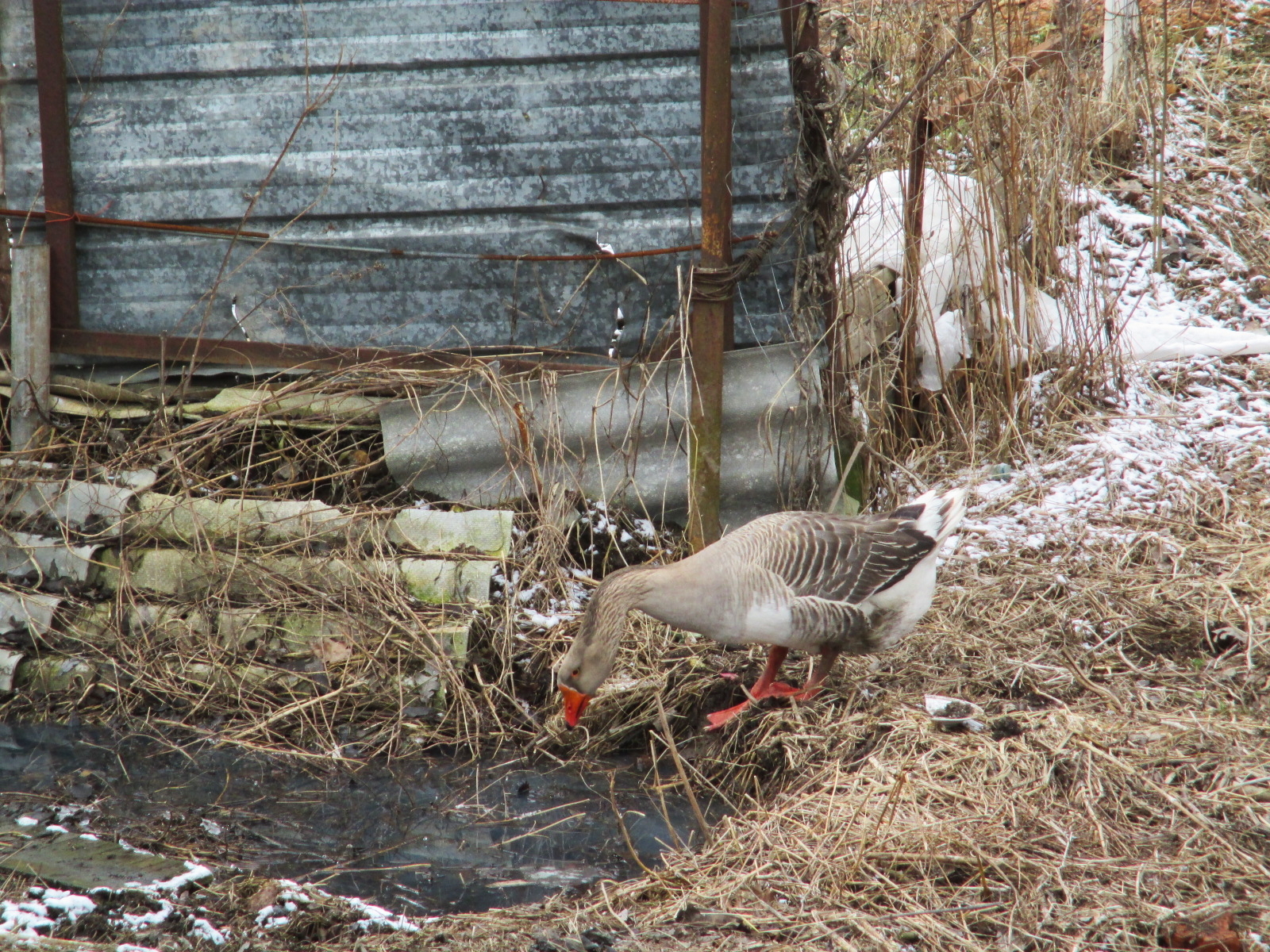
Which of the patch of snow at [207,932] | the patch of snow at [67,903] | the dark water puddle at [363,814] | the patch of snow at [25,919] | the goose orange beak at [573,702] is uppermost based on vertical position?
the goose orange beak at [573,702]

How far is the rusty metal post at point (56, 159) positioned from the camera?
4781 mm

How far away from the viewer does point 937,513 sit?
13.2 feet

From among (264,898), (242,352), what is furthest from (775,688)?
(242,352)

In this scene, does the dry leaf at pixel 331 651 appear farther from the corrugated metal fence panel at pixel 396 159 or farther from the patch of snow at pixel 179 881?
the corrugated metal fence panel at pixel 396 159

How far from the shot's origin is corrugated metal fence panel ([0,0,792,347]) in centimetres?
482

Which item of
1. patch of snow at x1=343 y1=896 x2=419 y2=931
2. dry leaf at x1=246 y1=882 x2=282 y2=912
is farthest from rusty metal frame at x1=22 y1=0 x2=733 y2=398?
dry leaf at x1=246 y1=882 x2=282 y2=912

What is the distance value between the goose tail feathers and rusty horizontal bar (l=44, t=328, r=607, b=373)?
169 centimetres

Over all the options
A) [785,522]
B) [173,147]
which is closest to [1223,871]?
[785,522]

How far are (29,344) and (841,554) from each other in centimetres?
385

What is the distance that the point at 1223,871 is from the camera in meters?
2.75

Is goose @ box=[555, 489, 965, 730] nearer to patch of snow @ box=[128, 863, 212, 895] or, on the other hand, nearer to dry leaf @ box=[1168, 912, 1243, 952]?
patch of snow @ box=[128, 863, 212, 895]

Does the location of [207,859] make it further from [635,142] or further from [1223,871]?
[635,142]

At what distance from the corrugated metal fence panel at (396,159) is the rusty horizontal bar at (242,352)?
104mm

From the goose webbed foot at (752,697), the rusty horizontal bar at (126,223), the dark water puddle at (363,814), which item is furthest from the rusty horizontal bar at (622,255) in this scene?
the dark water puddle at (363,814)
